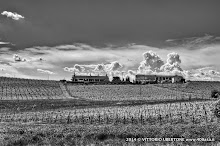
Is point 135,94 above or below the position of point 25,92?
below

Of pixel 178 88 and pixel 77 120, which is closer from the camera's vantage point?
pixel 77 120

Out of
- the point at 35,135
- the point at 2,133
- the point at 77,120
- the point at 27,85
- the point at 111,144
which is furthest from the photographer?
the point at 27,85

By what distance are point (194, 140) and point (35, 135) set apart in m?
14.5

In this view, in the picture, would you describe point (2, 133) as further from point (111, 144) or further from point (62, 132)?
point (111, 144)

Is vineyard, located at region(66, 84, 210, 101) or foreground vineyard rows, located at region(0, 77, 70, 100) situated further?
foreground vineyard rows, located at region(0, 77, 70, 100)

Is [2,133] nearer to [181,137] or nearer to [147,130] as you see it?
[147,130]

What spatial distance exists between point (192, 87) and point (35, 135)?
130347 millimetres

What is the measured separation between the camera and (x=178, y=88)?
144 meters

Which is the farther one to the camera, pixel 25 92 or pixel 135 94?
pixel 135 94

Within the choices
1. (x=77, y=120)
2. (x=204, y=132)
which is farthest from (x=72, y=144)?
(x=77, y=120)

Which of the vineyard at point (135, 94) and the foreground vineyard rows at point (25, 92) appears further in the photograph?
the foreground vineyard rows at point (25, 92)

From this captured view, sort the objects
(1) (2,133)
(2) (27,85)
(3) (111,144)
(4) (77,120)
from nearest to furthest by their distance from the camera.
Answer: (3) (111,144)
(1) (2,133)
(4) (77,120)
(2) (27,85)

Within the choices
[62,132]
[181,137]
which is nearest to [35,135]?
[62,132]

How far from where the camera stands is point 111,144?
24.5 meters
